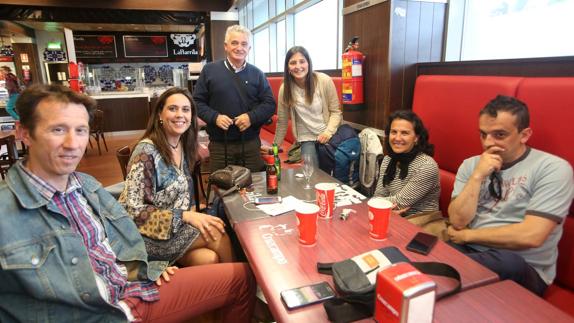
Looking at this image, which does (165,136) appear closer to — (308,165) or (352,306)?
(308,165)

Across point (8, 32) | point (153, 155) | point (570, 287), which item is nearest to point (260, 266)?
point (153, 155)

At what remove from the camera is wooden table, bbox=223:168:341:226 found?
5.44 feet

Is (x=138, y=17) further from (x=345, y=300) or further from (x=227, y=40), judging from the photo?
(x=345, y=300)

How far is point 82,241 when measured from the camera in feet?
3.92

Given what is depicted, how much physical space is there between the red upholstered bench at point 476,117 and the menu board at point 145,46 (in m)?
11.5

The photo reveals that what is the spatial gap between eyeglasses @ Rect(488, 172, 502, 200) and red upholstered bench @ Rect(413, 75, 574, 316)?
343mm

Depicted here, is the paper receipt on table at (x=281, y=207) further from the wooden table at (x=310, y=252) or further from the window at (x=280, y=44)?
the window at (x=280, y=44)

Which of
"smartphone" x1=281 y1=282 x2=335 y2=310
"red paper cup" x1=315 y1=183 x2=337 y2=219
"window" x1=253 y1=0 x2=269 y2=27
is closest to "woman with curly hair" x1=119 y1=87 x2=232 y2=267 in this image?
"red paper cup" x1=315 y1=183 x2=337 y2=219

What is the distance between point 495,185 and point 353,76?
5.93ft

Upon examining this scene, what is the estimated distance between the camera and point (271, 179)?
194 centimetres

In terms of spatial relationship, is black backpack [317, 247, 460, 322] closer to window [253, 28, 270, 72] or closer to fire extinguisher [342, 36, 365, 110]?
fire extinguisher [342, 36, 365, 110]

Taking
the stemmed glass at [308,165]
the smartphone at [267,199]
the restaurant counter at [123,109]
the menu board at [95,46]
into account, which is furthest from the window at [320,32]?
the menu board at [95,46]

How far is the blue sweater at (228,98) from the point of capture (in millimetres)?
2740

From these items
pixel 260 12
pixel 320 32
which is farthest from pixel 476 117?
pixel 260 12
